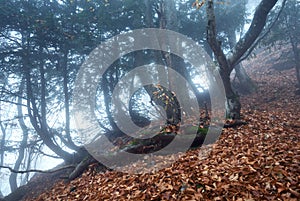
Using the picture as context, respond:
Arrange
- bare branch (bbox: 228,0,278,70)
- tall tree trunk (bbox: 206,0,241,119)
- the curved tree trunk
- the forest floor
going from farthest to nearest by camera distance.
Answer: the curved tree trunk, bare branch (bbox: 228,0,278,70), tall tree trunk (bbox: 206,0,241,119), the forest floor

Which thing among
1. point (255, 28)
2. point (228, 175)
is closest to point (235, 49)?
point (255, 28)

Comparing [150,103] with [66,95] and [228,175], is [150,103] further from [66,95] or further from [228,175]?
[228,175]

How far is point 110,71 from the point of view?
10180mm

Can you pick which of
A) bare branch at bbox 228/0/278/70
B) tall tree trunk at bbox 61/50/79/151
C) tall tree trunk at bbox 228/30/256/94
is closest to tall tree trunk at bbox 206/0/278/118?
bare branch at bbox 228/0/278/70

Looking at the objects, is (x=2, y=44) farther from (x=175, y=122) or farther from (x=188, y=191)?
(x=188, y=191)

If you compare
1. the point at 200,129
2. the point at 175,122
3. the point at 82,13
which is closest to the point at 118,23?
the point at 82,13

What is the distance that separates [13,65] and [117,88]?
486 cm

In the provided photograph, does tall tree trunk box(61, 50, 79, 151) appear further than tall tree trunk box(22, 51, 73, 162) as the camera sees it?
Yes

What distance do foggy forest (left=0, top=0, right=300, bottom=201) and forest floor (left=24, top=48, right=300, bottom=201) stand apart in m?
0.03

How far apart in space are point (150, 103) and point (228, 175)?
18.0ft

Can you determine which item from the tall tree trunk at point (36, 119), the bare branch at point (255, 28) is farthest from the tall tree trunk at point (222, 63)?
the tall tree trunk at point (36, 119)

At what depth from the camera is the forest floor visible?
125 inches

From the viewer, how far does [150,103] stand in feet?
28.6

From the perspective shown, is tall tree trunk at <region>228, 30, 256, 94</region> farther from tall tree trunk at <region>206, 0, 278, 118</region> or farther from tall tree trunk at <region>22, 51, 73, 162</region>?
tall tree trunk at <region>22, 51, 73, 162</region>
